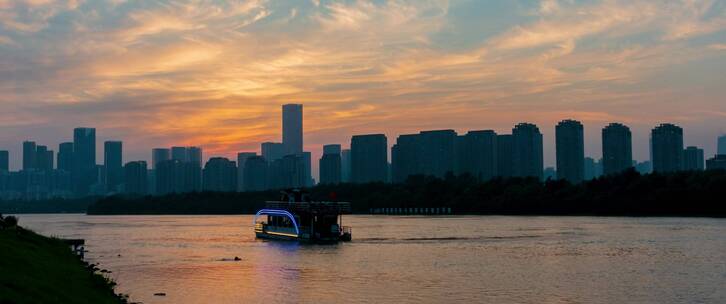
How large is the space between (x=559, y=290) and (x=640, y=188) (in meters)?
154

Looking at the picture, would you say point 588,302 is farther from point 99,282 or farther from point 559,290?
point 99,282

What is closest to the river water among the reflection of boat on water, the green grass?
the reflection of boat on water

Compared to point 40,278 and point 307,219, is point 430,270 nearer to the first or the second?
point 307,219

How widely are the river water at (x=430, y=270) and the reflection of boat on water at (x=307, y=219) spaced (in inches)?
92.1

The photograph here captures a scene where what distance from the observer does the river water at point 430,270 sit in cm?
5231

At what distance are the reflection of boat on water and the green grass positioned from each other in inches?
1590

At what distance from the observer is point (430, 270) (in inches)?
2662

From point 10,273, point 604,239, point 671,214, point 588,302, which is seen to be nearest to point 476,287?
point 588,302

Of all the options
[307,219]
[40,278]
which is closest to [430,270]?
[307,219]

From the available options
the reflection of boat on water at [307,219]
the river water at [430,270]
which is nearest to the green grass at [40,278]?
the river water at [430,270]

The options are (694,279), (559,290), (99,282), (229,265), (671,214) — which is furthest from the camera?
(671,214)

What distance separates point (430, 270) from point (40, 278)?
37.3 m

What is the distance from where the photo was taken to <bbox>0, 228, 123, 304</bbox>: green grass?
99.3ft

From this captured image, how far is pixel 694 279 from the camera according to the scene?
59906mm
